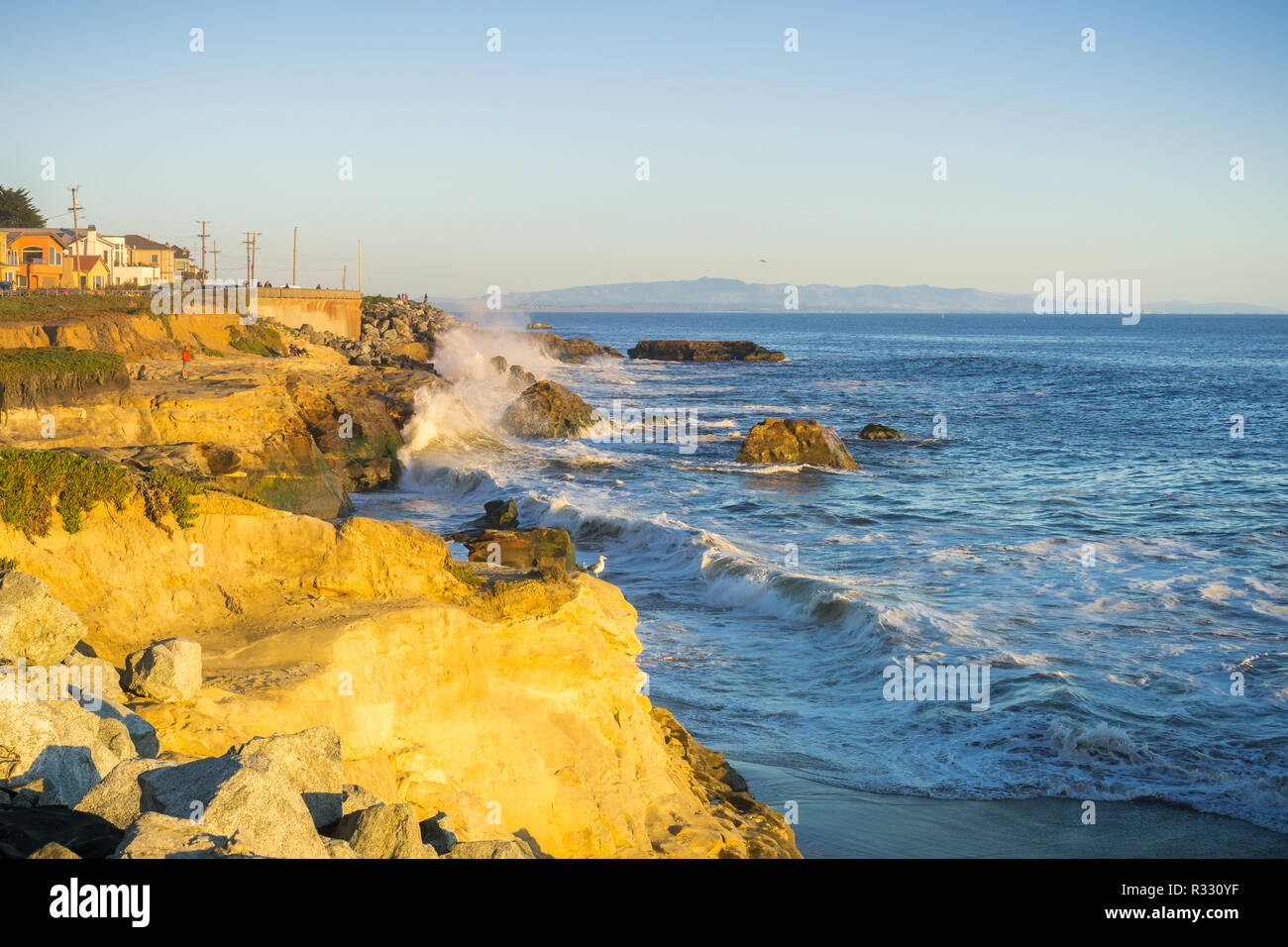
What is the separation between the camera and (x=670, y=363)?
96250mm

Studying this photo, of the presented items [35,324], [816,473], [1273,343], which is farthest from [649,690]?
[1273,343]

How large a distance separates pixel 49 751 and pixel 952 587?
16.1 meters

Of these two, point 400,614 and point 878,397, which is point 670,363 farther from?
point 400,614

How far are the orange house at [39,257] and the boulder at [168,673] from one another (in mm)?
58630

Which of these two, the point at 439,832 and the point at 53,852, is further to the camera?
the point at 439,832

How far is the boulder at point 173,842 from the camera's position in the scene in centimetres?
417

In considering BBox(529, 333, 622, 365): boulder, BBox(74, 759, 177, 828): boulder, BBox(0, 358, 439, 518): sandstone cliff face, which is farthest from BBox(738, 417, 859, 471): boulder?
BBox(529, 333, 622, 365): boulder

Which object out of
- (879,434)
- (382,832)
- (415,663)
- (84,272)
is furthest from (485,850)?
(84,272)

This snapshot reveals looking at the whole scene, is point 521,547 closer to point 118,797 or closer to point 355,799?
point 355,799

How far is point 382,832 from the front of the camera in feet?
17.4

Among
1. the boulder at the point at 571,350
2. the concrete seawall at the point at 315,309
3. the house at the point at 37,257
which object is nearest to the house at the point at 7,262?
the house at the point at 37,257

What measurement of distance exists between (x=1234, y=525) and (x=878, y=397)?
39.7 metres

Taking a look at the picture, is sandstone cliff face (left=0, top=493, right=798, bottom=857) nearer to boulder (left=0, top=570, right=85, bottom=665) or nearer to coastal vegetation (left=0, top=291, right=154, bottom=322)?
boulder (left=0, top=570, right=85, bottom=665)

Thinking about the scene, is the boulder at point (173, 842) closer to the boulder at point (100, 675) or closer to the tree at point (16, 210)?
the boulder at point (100, 675)
